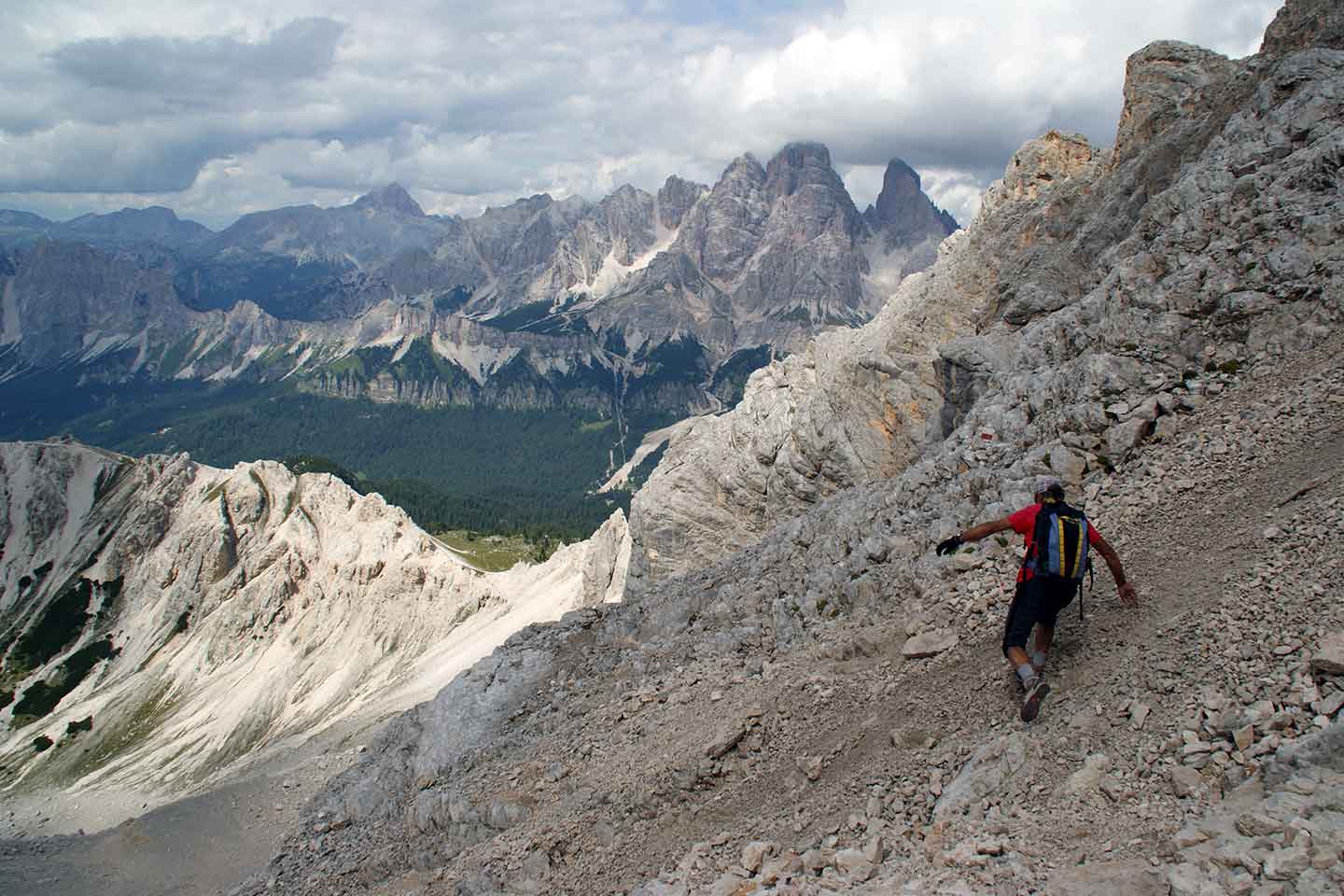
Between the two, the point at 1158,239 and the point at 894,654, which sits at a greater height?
the point at 1158,239

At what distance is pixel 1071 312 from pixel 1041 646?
13132 mm

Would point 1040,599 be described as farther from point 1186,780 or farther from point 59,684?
point 59,684

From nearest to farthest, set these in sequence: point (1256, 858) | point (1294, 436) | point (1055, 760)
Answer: point (1256, 858) < point (1055, 760) < point (1294, 436)

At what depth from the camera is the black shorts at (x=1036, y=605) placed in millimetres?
12578

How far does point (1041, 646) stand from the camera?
12.8 metres

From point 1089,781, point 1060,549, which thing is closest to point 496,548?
point 1060,549

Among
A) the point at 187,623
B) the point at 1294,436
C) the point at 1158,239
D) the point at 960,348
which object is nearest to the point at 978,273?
the point at 960,348

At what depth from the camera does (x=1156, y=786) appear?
31.5 ft

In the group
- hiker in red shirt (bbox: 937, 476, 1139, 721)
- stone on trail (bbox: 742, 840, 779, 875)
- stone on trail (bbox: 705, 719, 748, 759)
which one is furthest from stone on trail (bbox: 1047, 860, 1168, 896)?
stone on trail (bbox: 705, 719, 748, 759)

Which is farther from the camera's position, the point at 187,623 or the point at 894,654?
the point at 187,623

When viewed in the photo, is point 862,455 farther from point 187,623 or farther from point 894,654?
point 187,623

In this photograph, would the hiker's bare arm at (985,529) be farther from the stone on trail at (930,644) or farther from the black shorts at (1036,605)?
the stone on trail at (930,644)

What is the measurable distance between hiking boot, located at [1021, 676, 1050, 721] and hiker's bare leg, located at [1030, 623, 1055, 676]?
0.31 m

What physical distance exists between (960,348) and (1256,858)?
23.0m
